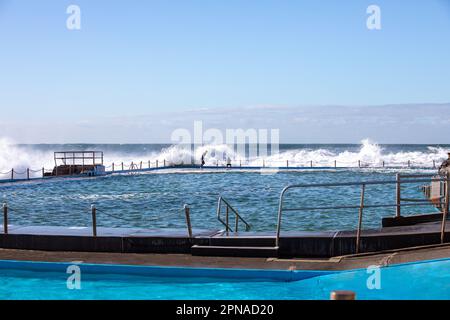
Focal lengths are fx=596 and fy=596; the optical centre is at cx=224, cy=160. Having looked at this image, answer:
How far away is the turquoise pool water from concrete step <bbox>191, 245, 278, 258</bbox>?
0.90 metres

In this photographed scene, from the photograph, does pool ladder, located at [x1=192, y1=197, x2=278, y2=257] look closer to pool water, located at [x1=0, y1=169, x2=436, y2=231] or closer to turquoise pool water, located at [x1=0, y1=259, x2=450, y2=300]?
turquoise pool water, located at [x1=0, y1=259, x2=450, y2=300]

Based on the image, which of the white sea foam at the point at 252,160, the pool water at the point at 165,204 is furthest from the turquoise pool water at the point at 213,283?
the white sea foam at the point at 252,160

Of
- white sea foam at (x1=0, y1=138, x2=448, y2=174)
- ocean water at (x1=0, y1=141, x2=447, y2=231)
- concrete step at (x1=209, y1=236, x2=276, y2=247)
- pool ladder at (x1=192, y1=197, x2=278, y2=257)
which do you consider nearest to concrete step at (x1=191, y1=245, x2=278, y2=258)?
pool ladder at (x1=192, y1=197, x2=278, y2=257)

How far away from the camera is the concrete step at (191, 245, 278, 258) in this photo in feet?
31.3

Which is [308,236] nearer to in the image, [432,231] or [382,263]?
[382,263]

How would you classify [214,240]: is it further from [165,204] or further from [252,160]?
[252,160]

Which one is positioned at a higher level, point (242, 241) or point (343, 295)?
point (343, 295)

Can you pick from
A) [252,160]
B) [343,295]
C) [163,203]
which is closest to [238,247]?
[343,295]

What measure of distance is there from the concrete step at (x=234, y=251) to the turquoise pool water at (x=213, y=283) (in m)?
0.90

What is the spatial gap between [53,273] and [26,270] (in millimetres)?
495

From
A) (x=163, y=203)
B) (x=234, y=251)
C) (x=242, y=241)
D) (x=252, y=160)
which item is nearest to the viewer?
(x=234, y=251)

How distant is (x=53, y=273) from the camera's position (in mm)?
9422

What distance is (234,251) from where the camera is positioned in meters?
9.70

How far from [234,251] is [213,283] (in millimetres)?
1110
